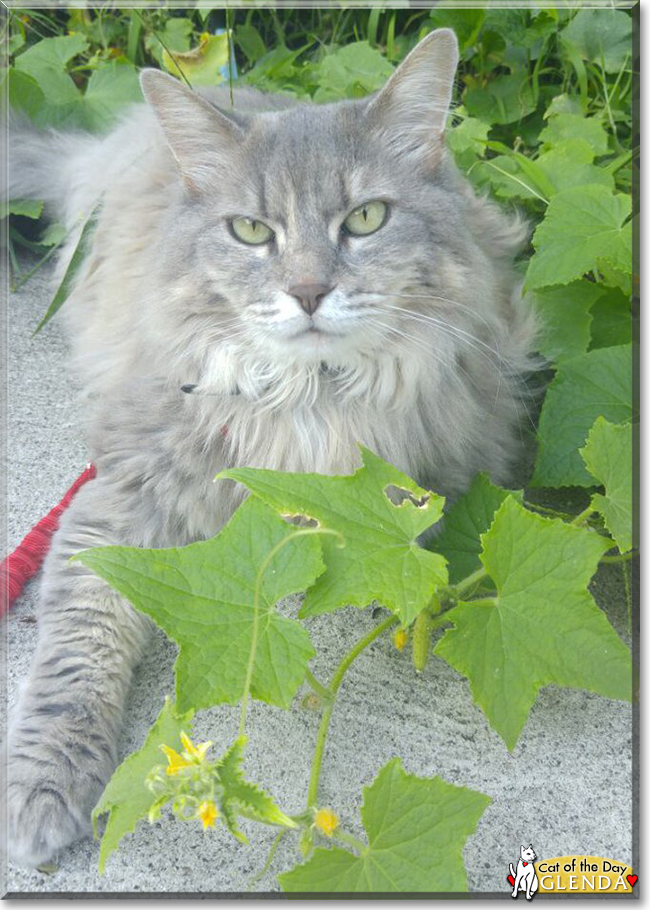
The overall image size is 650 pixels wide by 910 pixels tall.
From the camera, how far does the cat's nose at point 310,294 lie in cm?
A: 168

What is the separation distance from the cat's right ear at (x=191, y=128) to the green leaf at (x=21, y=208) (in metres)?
1.07

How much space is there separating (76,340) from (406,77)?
1267 mm

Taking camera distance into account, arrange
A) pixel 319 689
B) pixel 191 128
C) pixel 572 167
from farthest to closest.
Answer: pixel 572 167
pixel 191 128
pixel 319 689

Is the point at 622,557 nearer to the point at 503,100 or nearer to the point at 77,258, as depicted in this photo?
the point at 77,258

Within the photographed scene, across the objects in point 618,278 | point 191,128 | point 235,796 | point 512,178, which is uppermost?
point 191,128

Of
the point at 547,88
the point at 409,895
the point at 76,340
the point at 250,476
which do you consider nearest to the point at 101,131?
the point at 76,340

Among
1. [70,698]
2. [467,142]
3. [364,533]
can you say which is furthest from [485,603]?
[467,142]

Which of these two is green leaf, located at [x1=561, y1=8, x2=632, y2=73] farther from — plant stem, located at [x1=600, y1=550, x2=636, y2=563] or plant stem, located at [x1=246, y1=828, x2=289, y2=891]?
plant stem, located at [x1=246, y1=828, x2=289, y2=891]

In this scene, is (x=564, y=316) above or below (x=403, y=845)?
above

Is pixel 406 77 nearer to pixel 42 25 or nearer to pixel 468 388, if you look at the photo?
pixel 468 388

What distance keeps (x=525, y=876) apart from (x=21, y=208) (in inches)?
94.4

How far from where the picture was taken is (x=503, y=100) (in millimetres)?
3189

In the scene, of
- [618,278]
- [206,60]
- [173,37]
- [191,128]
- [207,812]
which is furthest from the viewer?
[173,37]

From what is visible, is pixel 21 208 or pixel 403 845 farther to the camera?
pixel 21 208
